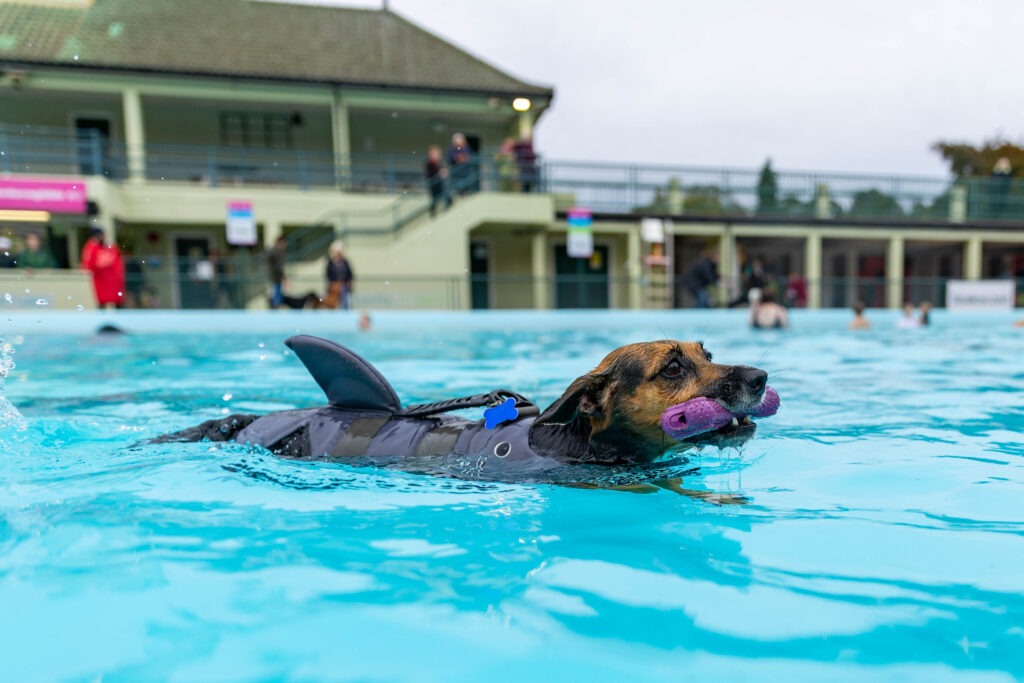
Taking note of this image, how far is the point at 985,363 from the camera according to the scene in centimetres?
852

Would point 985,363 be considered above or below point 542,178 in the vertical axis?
below

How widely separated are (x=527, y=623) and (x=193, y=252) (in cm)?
2263

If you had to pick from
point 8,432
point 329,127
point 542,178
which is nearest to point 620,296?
point 542,178

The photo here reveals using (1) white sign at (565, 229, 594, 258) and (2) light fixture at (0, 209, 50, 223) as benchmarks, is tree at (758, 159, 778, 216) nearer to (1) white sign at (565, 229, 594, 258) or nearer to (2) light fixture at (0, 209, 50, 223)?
(1) white sign at (565, 229, 594, 258)

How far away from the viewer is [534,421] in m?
3.16

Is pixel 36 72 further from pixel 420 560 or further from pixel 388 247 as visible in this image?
pixel 420 560

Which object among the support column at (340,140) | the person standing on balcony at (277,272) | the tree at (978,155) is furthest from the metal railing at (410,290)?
the tree at (978,155)

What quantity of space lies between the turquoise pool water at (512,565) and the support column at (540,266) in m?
16.0

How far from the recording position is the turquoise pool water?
1721mm

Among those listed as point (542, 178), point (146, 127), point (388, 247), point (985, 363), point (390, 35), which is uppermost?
point (390, 35)

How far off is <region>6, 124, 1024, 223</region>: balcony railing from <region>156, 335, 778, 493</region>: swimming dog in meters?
17.8

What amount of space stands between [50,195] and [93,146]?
1607mm

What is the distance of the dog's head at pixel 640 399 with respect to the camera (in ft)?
9.59

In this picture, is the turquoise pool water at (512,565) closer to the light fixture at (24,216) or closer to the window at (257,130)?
the light fixture at (24,216)
